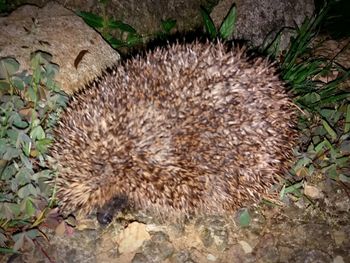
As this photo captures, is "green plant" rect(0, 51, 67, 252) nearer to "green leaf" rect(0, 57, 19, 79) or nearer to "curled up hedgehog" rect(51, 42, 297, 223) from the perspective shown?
"green leaf" rect(0, 57, 19, 79)

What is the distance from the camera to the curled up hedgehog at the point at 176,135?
2.88 meters

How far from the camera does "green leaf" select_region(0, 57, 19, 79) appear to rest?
3.67 m

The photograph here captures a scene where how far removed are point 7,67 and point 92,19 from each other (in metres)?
1.36

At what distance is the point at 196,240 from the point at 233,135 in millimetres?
1015

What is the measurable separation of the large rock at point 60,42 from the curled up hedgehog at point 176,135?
807mm

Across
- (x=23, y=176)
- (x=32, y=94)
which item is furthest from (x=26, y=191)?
(x=32, y=94)

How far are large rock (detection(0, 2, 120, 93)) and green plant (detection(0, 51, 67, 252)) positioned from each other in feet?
0.47

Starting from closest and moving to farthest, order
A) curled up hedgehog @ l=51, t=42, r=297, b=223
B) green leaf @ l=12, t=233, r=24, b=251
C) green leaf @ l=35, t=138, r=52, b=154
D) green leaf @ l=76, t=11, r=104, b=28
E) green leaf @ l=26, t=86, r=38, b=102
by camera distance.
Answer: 1. curled up hedgehog @ l=51, t=42, r=297, b=223
2. green leaf @ l=12, t=233, r=24, b=251
3. green leaf @ l=35, t=138, r=52, b=154
4. green leaf @ l=26, t=86, r=38, b=102
5. green leaf @ l=76, t=11, r=104, b=28

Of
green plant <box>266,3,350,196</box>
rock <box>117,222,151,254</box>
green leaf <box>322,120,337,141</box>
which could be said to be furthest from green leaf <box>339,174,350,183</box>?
rock <box>117,222,151,254</box>

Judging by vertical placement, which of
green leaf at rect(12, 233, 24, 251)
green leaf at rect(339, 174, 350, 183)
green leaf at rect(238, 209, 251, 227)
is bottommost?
green leaf at rect(12, 233, 24, 251)

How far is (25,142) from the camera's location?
11.4 feet

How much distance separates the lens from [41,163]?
3484 mm

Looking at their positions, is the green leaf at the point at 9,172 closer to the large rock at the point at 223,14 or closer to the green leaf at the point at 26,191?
the green leaf at the point at 26,191

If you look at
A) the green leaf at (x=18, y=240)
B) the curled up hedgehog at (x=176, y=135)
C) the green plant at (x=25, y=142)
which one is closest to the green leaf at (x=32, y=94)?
the green plant at (x=25, y=142)
